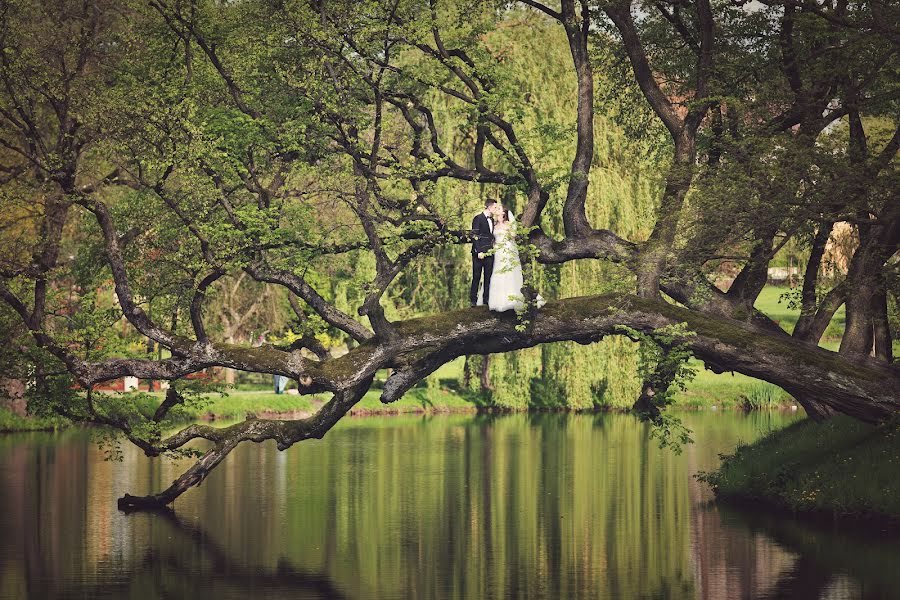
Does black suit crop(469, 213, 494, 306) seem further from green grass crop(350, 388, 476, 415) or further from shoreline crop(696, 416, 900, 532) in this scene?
green grass crop(350, 388, 476, 415)

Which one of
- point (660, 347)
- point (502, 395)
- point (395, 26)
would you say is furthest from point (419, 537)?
point (502, 395)

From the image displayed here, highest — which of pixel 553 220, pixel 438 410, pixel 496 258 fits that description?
pixel 553 220

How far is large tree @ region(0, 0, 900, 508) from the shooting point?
64.4ft

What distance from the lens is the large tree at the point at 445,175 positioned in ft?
64.4

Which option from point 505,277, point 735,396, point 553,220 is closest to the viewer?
point 505,277

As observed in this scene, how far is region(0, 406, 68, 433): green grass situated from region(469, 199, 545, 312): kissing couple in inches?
867

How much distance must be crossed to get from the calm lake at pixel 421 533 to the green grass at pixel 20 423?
611cm

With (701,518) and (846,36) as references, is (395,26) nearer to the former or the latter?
(846,36)

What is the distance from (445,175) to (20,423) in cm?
2231

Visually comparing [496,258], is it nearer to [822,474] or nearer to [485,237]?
[485,237]

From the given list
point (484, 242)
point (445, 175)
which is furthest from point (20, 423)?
point (484, 242)

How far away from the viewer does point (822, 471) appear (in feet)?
68.8

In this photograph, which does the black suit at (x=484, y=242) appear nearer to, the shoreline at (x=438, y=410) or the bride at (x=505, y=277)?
the bride at (x=505, y=277)

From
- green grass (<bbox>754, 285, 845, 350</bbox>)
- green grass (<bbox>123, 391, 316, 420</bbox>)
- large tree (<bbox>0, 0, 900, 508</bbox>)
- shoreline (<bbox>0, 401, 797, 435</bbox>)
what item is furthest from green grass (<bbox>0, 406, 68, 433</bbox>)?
green grass (<bbox>754, 285, 845, 350</bbox>)
